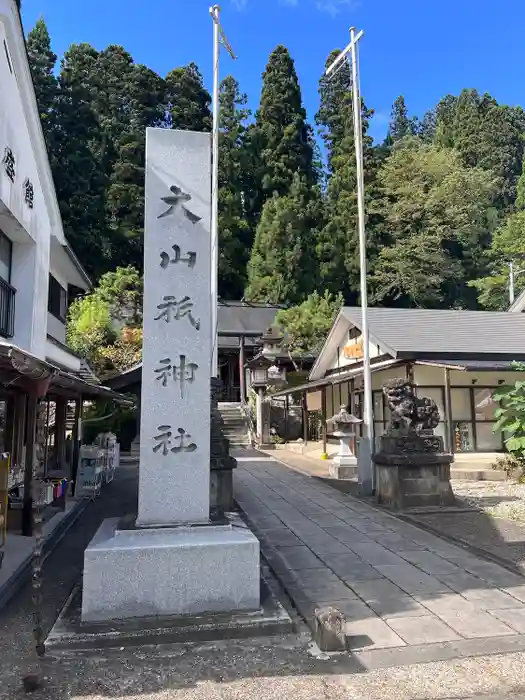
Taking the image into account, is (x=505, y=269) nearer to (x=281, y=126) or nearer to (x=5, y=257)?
(x=281, y=126)

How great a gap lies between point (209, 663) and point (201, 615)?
25.4 inches

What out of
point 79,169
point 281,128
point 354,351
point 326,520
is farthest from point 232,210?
point 326,520

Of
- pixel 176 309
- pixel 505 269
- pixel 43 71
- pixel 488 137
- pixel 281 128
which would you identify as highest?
pixel 43 71

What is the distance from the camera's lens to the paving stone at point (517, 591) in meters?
5.10

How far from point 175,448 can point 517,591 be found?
3763 mm

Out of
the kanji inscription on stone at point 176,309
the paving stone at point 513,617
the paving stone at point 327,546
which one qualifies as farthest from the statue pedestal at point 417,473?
the kanji inscription on stone at point 176,309

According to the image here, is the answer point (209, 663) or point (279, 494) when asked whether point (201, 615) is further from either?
point (279, 494)

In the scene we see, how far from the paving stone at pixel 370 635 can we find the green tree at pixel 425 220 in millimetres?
32002

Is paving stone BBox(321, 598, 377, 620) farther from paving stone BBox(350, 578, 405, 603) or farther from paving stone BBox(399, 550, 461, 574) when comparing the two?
paving stone BBox(399, 550, 461, 574)

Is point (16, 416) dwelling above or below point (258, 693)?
above

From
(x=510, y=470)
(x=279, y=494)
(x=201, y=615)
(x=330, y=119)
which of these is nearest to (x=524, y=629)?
(x=201, y=615)

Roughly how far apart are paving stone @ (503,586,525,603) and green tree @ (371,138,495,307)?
1215 inches

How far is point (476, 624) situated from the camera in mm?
4457

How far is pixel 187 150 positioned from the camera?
215 inches
